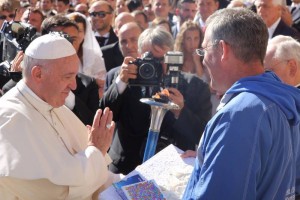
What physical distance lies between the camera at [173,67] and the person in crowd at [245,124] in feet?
4.56

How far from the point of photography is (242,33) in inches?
83.8

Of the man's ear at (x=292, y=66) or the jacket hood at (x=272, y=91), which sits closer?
the jacket hood at (x=272, y=91)

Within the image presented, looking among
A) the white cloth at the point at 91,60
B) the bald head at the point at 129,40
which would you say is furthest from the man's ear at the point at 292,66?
the white cloth at the point at 91,60

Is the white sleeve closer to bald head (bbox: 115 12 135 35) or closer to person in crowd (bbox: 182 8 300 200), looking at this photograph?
person in crowd (bbox: 182 8 300 200)

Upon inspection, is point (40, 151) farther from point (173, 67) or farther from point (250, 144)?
point (250, 144)

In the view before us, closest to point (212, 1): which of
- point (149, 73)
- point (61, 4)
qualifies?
point (61, 4)

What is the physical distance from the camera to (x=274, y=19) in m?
5.98

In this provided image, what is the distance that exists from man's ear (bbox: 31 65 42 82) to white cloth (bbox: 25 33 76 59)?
0.08 m

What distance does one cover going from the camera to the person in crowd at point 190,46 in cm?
520

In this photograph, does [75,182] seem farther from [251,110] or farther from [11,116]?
[251,110]

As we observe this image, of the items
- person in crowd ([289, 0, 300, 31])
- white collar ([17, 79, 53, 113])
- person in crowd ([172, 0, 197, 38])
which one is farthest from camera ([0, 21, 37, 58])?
person in crowd ([289, 0, 300, 31])

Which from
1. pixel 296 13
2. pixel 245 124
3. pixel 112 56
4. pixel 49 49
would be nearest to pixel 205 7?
pixel 296 13

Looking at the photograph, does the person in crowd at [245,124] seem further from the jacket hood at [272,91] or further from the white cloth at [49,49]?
the white cloth at [49,49]

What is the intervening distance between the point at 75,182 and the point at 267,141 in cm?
128
